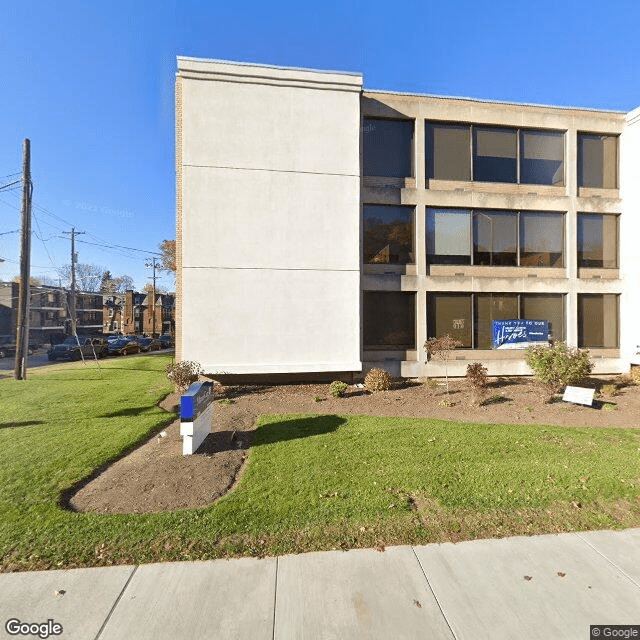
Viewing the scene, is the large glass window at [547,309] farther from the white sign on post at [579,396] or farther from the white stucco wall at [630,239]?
the white sign on post at [579,396]

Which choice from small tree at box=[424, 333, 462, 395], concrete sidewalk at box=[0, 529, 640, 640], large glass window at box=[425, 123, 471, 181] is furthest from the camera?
large glass window at box=[425, 123, 471, 181]

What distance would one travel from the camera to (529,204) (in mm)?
13102

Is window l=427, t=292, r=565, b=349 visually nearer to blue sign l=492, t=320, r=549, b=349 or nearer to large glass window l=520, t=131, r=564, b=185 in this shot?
blue sign l=492, t=320, r=549, b=349

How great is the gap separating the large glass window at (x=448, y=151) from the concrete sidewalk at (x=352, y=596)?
12.8 m

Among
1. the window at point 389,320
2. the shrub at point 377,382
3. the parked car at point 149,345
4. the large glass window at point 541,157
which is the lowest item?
the parked car at point 149,345

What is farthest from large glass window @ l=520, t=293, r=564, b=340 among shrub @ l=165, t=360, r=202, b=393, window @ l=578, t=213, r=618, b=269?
shrub @ l=165, t=360, r=202, b=393

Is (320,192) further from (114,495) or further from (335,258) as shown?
(114,495)

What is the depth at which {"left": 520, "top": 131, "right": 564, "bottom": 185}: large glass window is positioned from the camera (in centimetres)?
1343

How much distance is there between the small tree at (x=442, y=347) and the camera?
35.1 ft

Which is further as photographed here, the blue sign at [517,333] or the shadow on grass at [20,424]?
the blue sign at [517,333]

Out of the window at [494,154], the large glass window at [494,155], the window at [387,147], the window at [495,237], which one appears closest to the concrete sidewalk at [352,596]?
the window at [495,237]

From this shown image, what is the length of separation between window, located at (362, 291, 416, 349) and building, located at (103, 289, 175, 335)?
55.3 metres

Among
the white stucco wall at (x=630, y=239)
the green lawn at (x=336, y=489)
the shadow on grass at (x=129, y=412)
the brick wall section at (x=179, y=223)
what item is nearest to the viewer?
the green lawn at (x=336, y=489)

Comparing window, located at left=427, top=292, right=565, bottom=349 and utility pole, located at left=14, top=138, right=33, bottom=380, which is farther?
utility pole, located at left=14, top=138, right=33, bottom=380
